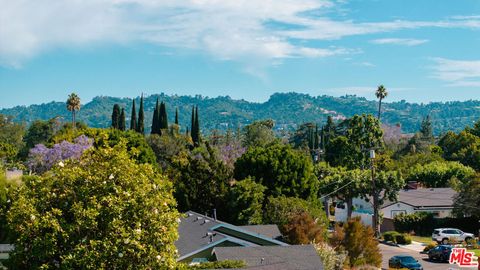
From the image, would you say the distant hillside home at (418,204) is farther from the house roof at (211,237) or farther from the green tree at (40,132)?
the green tree at (40,132)

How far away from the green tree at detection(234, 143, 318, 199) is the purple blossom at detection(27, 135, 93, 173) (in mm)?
19732

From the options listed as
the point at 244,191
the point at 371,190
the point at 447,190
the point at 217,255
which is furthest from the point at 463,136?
the point at 217,255

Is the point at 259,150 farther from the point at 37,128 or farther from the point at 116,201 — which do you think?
the point at 37,128

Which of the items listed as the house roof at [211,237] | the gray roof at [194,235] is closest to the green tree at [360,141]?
the gray roof at [194,235]

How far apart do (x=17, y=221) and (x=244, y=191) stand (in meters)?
34.1

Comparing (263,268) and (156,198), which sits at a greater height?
(156,198)

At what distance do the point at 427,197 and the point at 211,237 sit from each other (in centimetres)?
4599

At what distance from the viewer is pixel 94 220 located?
19766 millimetres

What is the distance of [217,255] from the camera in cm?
3145

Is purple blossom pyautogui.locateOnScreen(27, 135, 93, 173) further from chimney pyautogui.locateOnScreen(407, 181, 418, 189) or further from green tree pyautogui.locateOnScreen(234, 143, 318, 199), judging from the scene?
chimney pyautogui.locateOnScreen(407, 181, 418, 189)

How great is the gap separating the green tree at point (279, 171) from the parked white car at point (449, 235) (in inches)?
509

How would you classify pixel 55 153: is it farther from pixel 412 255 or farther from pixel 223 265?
pixel 223 265

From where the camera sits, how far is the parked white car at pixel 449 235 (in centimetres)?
5991

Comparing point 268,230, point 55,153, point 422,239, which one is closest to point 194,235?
point 268,230
